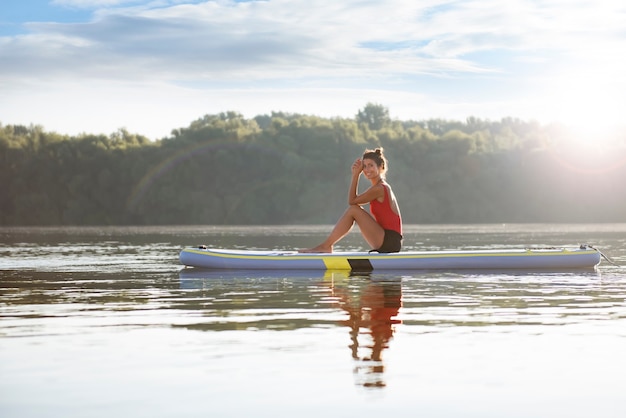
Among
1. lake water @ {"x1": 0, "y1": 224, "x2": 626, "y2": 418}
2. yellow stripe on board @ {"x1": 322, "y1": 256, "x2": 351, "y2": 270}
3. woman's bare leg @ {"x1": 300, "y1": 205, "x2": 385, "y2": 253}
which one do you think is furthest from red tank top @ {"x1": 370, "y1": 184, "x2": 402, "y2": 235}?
lake water @ {"x1": 0, "y1": 224, "x2": 626, "y2": 418}

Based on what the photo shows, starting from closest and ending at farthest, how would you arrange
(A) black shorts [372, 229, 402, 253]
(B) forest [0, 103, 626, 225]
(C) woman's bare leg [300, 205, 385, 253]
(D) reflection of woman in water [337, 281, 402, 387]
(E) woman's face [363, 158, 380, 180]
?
(D) reflection of woman in water [337, 281, 402, 387], (E) woman's face [363, 158, 380, 180], (C) woman's bare leg [300, 205, 385, 253], (A) black shorts [372, 229, 402, 253], (B) forest [0, 103, 626, 225]

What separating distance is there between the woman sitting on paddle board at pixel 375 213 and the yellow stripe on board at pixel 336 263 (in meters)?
0.22

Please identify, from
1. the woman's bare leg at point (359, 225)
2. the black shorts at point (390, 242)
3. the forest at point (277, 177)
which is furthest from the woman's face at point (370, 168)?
the forest at point (277, 177)

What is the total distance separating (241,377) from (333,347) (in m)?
1.27

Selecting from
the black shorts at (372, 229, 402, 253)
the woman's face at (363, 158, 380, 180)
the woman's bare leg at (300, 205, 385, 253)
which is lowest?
the black shorts at (372, 229, 402, 253)

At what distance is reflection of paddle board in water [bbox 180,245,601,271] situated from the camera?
50.0 ft

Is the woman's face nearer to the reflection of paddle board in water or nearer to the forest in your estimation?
the reflection of paddle board in water

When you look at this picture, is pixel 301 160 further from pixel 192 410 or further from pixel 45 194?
pixel 192 410

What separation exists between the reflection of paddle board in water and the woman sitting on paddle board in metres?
0.24

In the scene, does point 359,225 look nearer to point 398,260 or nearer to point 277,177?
point 398,260

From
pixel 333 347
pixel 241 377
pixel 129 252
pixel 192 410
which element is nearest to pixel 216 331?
pixel 333 347

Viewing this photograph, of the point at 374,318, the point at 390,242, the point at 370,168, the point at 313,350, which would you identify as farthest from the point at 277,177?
the point at 313,350

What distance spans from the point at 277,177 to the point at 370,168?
2358 inches

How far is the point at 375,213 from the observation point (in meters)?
15.3
